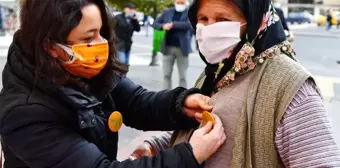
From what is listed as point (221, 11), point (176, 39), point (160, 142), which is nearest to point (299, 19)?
point (176, 39)

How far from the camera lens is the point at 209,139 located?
1.68m

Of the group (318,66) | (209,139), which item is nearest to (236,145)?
(209,139)

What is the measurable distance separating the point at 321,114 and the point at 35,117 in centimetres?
90

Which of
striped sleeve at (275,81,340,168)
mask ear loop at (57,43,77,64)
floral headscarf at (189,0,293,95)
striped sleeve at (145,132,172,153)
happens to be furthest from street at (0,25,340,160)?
striped sleeve at (275,81,340,168)

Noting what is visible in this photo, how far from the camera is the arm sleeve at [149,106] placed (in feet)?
6.93

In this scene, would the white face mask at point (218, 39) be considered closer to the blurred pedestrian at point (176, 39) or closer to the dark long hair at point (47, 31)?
the dark long hair at point (47, 31)

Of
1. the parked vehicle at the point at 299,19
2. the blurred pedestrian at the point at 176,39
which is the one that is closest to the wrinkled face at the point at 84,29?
the blurred pedestrian at the point at 176,39

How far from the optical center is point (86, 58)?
1812mm

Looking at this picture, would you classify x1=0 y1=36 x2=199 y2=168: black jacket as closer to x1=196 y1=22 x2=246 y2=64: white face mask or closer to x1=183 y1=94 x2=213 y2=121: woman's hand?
x1=183 y1=94 x2=213 y2=121: woman's hand

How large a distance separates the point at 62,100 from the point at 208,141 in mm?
511

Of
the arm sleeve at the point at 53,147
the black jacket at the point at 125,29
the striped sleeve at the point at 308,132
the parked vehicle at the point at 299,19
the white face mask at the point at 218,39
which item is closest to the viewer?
the striped sleeve at the point at 308,132

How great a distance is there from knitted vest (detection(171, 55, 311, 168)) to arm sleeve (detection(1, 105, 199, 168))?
0.17 metres

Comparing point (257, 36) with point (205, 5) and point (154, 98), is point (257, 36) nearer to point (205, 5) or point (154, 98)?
point (205, 5)

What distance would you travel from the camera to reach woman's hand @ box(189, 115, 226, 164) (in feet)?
5.51
